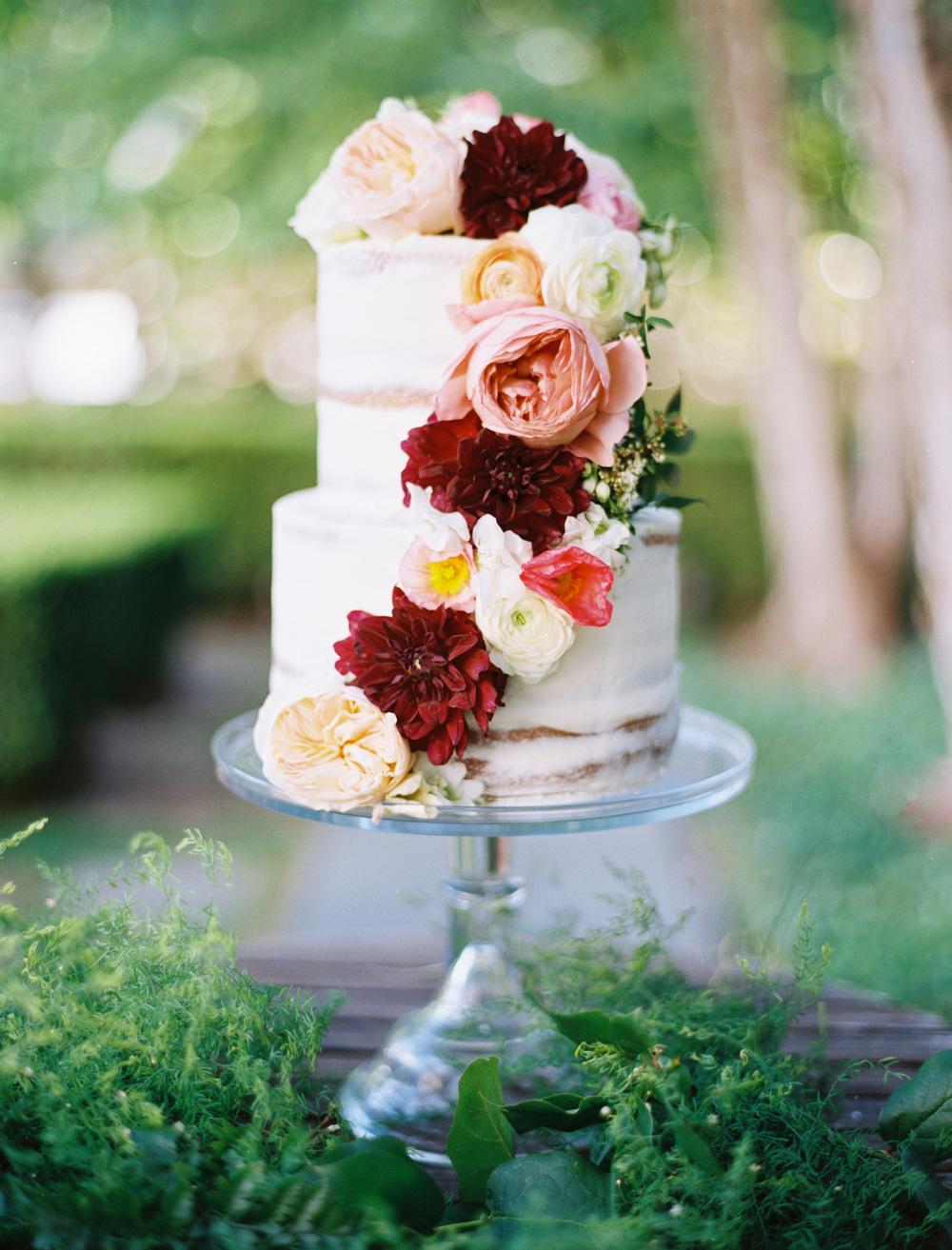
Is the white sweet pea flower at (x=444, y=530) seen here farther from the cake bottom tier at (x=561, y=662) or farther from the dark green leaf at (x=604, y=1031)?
the dark green leaf at (x=604, y=1031)

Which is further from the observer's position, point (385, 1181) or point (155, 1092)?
point (155, 1092)

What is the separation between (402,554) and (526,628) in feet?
0.70

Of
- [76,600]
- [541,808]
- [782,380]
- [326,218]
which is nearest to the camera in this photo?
[541,808]

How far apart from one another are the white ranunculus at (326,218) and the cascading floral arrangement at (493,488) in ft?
0.29

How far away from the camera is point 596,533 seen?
1.43 m

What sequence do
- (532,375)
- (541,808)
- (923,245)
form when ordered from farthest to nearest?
1. (923,245)
2. (541,808)
3. (532,375)

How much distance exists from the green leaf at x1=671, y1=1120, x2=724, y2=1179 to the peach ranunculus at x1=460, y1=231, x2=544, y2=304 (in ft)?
3.18

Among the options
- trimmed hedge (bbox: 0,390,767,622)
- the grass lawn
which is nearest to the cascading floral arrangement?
the grass lawn

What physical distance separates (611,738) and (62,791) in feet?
14.0

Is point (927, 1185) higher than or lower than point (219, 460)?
lower

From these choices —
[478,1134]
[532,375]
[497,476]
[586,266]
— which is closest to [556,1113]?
[478,1134]

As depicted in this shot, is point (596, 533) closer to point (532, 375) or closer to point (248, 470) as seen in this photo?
point (532, 375)

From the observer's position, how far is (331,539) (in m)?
1.56

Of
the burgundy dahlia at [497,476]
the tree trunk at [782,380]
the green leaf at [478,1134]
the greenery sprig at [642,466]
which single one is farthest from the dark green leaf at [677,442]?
the tree trunk at [782,380]
